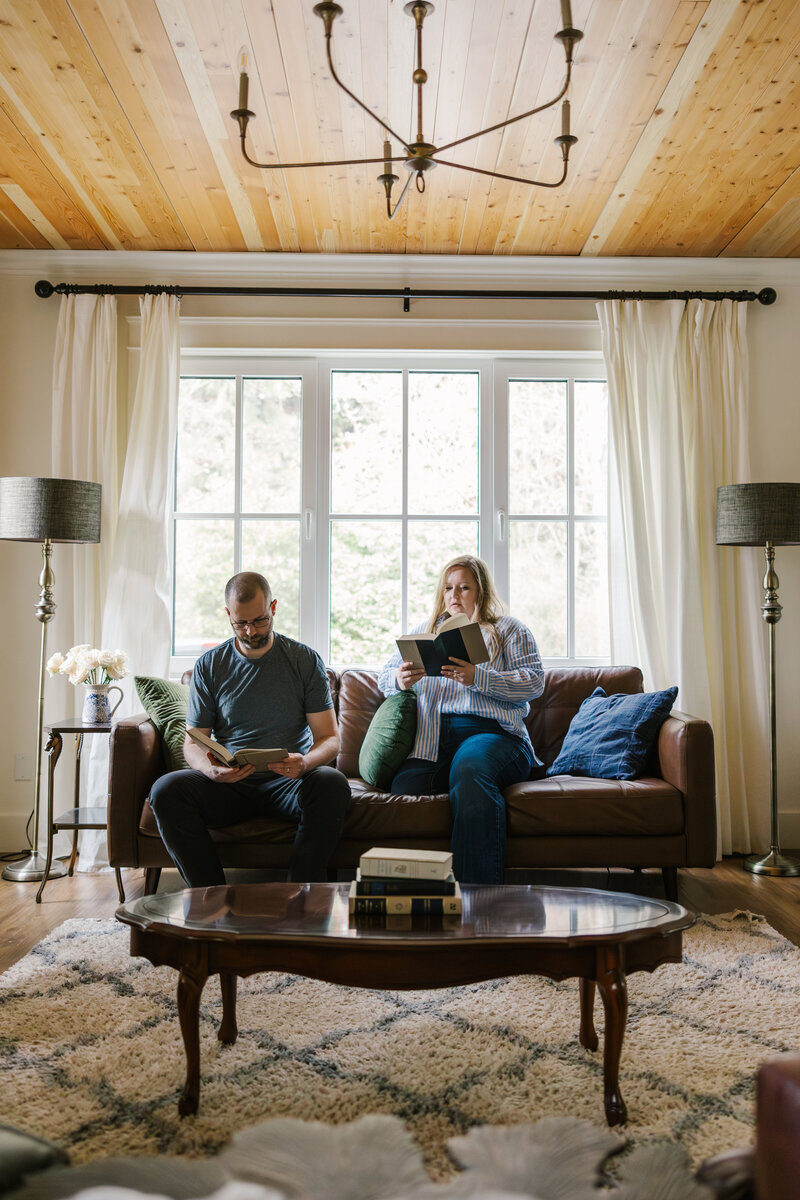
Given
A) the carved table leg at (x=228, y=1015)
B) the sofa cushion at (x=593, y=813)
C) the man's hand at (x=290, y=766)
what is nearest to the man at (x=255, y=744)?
the man's hand at (x=290, y=766)

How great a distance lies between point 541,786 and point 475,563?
0.86 metres

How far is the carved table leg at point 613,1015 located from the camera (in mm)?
1682

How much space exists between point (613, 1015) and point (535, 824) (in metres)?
1.33

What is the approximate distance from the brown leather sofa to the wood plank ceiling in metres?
1.97

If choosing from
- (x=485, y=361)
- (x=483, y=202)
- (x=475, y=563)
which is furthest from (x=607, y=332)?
(x=475, y=563)

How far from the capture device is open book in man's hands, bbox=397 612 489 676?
299 centimetres

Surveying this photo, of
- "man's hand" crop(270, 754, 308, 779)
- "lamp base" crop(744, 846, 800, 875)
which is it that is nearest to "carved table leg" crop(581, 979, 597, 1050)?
"man's hand" crop(270, 754, 308, 779)

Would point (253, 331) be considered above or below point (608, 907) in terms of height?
above

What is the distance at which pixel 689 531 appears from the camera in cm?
400

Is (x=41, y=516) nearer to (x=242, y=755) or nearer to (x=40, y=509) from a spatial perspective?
(x=40, y=509)

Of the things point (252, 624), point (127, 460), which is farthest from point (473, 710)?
point (127, 460)

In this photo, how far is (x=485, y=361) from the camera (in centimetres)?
421

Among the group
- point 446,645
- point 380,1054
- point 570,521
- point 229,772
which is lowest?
point 380,1054

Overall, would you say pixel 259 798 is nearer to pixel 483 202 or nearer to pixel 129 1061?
pixel 129 1061
